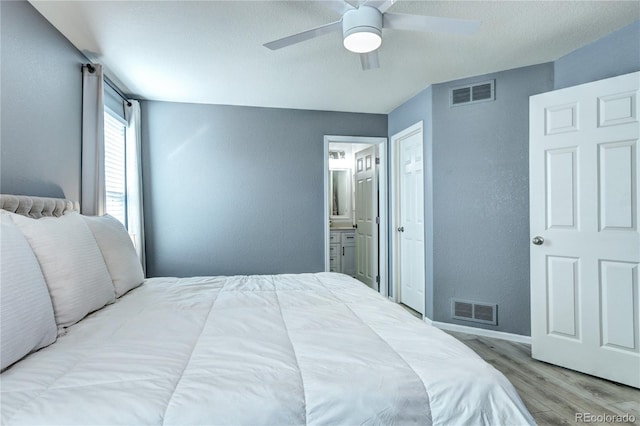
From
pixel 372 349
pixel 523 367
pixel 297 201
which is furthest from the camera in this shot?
pixel 297 201

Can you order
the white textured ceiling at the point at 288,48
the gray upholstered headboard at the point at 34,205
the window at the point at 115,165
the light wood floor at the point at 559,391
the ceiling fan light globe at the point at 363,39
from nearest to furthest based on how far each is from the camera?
the gray upholstered headboard at the point at 34,205
the ceiling fan light globe at the point at 363,39
the light wood floor at the point at 559,391
the white textured ceiling at the point at 288,48
the window at the point at 115,165

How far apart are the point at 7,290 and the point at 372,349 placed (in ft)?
3.81

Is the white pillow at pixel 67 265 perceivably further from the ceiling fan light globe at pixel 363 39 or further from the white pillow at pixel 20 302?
the ceiling fan light globe at pixel 363 39

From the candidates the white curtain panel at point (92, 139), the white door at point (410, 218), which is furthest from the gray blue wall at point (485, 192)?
the white curtain panel at point (92, 139)

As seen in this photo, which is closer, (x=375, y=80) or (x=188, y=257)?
(x=375, y=80)

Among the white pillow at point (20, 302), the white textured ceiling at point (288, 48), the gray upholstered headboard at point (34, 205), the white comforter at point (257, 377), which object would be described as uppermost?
the white textured ceiling at point (288, 48)

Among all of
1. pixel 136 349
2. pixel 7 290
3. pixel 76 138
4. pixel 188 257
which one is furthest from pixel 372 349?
pixel 188 257

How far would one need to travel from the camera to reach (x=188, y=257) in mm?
3631

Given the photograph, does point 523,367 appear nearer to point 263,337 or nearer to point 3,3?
point 263,337

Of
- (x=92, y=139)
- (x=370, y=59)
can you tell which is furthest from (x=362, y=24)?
(x=92, y=139)

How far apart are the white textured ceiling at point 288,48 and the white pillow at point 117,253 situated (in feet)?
4.29

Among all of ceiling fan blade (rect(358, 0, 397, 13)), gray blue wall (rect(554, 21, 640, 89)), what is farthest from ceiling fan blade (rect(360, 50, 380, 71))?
gray blue wall (rect(554, 21, 640, 89))

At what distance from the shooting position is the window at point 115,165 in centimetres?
294

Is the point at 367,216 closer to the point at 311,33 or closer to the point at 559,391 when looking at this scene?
the point at 559,391
